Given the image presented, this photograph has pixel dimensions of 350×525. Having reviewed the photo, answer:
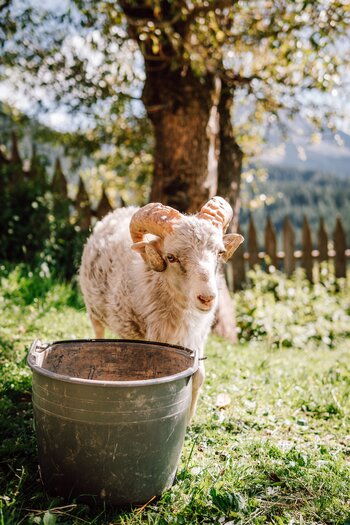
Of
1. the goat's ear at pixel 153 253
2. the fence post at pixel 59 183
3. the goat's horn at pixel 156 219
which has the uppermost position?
the fence post at pixel 59 183

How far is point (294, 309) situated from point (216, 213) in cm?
514

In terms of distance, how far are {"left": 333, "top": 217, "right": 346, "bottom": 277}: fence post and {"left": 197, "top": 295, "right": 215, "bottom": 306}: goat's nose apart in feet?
24.4

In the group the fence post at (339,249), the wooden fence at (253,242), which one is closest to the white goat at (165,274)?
the wooden fence at (253,242)

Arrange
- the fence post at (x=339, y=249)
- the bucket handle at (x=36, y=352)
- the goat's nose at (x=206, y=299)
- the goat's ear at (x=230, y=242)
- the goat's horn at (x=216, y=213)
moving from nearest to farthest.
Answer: the bucket handle at (x=36, y=352), the goat's nose at (x=206, y=299), the goat's horn at (x=216, y=213), the goat's ear at (x=230, y=242), the fence post at (x=339, y=249)

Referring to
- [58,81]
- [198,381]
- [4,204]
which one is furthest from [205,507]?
[58,81]

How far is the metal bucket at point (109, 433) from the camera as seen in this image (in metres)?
2.06

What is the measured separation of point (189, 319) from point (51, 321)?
2.34 metres

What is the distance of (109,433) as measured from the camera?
6.84 feet

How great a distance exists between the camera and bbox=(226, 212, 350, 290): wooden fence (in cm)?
870

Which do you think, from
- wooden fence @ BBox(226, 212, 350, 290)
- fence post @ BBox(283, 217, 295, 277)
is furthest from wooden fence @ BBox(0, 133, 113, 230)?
fence post @ BBox(283, 217, 295, 277)

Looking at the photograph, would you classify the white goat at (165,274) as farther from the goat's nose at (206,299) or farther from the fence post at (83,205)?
the fence post at (83,205)

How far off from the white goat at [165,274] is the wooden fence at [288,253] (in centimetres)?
494

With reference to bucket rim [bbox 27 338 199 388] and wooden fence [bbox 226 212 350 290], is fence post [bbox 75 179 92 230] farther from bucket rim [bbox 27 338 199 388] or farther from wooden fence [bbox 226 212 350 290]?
bucket rim [bbox 27 338 199 388]

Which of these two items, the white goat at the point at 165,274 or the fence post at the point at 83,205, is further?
the fence post at the point at 83,205
